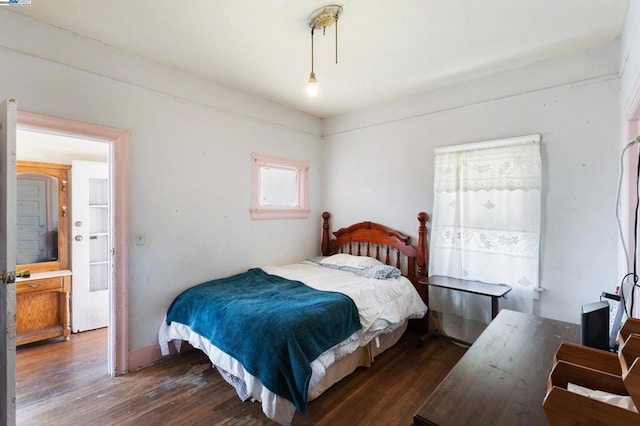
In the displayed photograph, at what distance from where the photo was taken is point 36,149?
3166mm

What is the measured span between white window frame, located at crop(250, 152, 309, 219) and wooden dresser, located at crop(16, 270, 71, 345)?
221 cm

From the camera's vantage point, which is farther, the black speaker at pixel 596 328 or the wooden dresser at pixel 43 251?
the wooden dresser at pixel 43 251

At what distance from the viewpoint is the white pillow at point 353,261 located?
10.9ft

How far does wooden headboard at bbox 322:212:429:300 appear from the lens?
3203 millimetres

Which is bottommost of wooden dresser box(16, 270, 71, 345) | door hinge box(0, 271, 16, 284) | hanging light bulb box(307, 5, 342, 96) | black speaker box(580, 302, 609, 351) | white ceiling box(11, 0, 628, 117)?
wooden dresser box(16, 270, 71, 345)

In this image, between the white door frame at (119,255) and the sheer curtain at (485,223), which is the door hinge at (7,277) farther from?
the sheer curtain at (485,223)

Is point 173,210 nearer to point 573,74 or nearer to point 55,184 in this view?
point 55,184

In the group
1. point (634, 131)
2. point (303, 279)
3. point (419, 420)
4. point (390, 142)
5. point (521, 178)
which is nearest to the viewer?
point (419, 420)

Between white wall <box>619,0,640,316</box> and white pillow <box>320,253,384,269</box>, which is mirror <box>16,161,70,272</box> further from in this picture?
white wall <box>619,0,640,316</box>

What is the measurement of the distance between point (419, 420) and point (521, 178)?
8.19 ft

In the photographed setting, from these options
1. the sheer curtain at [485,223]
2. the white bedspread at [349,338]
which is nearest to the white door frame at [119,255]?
the white bedspread at [349,338]

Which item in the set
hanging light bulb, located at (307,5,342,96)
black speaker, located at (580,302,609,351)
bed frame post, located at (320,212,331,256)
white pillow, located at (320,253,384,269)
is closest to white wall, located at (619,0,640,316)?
black speaker, located at (580,302,609,351)

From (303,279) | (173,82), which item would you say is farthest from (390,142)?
(173,82)

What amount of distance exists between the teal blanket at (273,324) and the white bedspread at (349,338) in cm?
8
